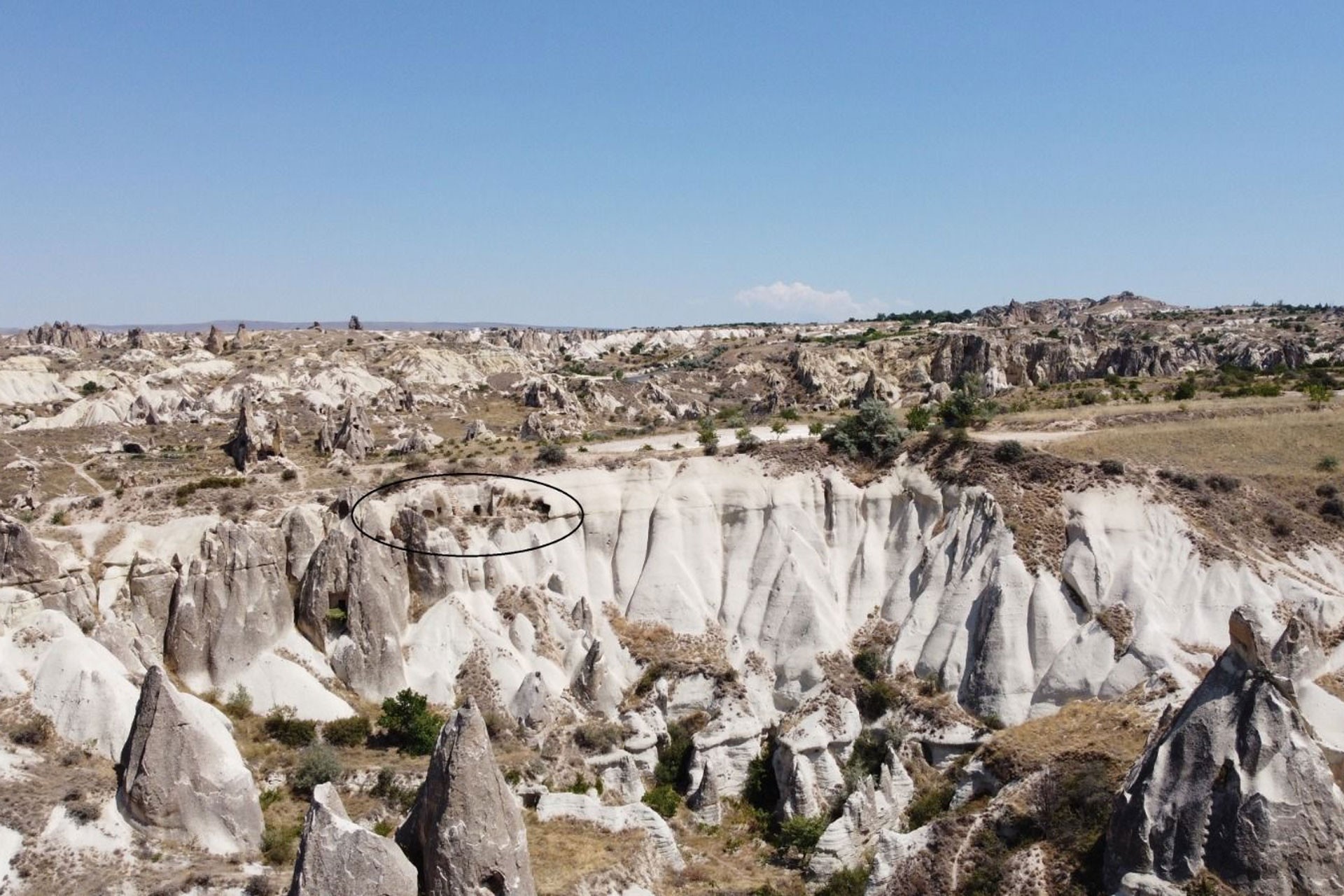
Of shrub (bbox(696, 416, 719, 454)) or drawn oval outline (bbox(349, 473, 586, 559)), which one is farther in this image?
shrub (bbox(696, 416, 719, 454))

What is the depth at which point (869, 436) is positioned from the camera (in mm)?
43875

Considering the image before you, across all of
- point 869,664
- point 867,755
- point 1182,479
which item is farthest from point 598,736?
point 1182,479

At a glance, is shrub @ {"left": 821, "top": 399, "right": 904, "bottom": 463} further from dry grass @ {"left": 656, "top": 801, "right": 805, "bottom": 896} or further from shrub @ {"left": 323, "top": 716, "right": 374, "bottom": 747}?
shrub @ {"left": 323, "top": 716, "right": 374, "bottom": 747}

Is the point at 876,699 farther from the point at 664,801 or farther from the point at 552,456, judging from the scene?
the point at 552,456

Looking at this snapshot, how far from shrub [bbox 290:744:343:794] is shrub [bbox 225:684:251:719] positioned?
4.10 m

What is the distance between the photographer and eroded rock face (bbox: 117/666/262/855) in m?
22.9

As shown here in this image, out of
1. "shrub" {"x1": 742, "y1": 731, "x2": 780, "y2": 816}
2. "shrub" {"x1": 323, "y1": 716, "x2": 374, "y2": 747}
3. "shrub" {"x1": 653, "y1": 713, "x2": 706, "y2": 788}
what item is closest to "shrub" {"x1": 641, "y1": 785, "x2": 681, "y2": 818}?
"shrub" {"x1": 653, "y1": 713, "x2": 706, "y2": 788}

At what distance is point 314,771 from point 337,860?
35.1 feet

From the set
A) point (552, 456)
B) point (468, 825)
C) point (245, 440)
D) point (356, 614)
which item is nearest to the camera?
point (468, 825)

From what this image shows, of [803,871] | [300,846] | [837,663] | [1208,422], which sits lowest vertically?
[803,871]

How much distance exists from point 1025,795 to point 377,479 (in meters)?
29.3

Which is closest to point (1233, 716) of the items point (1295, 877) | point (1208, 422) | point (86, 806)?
point (1295, 877)

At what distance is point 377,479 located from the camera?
139 feet

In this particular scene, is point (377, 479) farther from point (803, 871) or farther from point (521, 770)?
point (803, 871)
